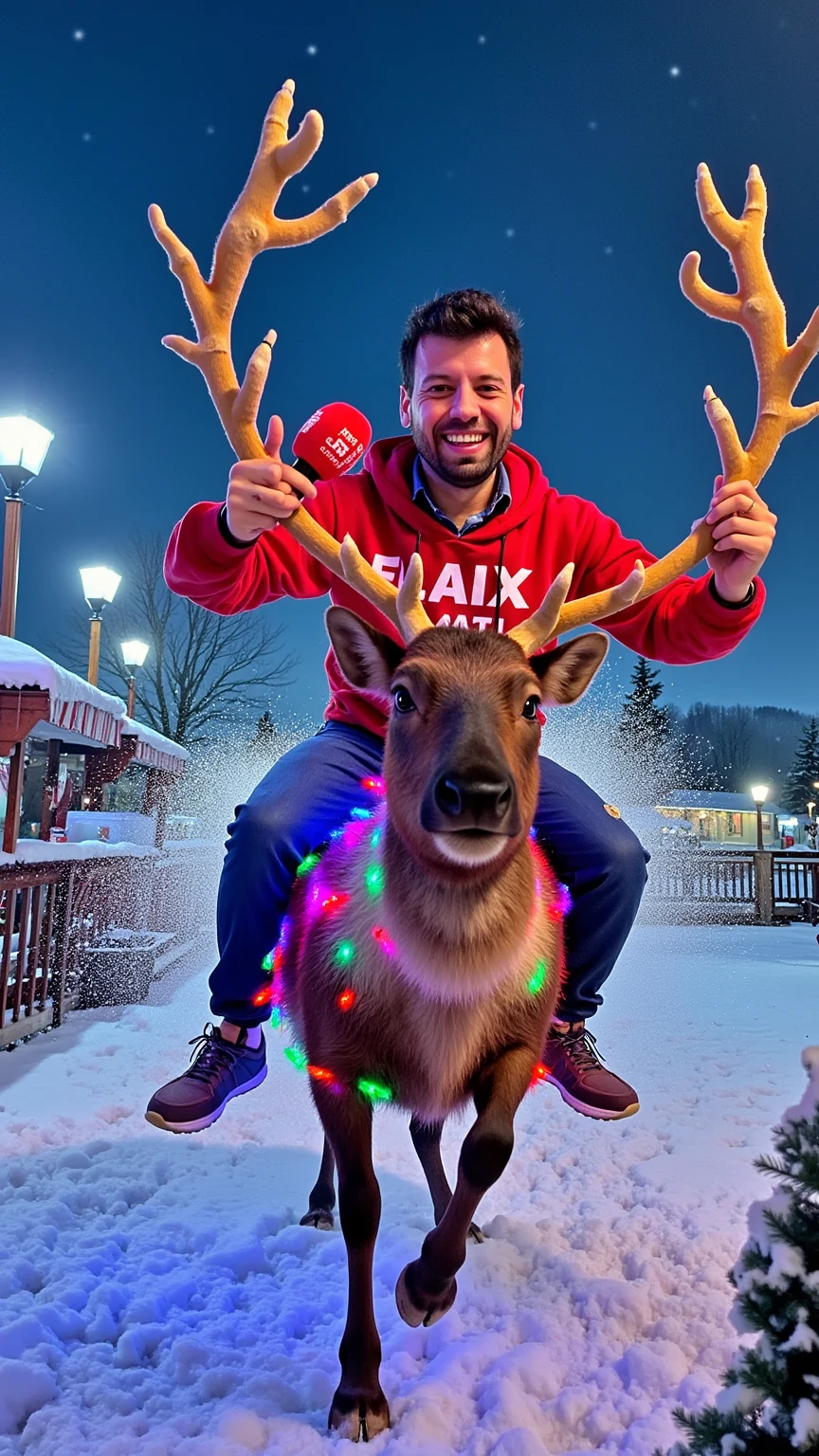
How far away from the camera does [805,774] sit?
5488 cm

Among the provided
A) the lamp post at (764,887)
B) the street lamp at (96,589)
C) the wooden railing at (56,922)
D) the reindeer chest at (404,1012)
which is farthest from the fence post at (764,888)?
the reindeer chest at (404,1012)

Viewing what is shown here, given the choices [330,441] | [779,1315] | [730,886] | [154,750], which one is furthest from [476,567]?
[730,886]

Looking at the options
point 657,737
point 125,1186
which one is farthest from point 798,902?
point 125,1186

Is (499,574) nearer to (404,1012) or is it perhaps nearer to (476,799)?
(476,799)

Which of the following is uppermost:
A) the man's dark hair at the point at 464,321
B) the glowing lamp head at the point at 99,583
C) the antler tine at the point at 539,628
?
the glowing lamp head at the point at 99,583

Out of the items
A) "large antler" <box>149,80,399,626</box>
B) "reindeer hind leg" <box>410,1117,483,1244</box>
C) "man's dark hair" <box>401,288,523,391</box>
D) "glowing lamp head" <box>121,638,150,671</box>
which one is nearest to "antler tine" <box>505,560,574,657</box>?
"large antler" <box>149,80,399,626</box>

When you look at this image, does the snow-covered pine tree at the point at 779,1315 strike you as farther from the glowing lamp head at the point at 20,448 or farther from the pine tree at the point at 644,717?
the pine tree at the point at 644,717

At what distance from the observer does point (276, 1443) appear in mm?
2201

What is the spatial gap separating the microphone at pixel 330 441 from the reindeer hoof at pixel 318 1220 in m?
2.85

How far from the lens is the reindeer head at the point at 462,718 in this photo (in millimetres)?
1847

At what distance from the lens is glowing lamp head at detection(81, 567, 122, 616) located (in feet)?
37.4

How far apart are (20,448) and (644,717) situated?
103 feet

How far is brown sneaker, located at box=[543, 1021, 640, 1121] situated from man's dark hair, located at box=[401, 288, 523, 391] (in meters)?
2.36

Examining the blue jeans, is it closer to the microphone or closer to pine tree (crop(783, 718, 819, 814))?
the microphone
